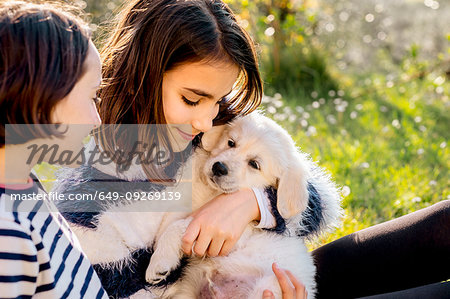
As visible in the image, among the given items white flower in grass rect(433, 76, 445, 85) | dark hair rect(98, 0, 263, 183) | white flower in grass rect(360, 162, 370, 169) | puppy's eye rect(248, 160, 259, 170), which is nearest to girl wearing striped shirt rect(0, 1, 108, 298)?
dark hair rect(98, 0, 263, 183)

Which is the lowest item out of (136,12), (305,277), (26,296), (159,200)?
(305,277)

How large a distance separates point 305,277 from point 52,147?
38.3 inches

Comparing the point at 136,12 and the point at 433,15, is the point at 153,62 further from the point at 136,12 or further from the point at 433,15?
the point at 433,15

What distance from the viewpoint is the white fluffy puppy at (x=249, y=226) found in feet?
5.39

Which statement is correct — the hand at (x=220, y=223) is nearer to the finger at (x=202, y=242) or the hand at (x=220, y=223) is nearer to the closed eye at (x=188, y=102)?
the finger at (x=202, y=242)

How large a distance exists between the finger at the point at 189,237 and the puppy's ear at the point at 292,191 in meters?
0.35

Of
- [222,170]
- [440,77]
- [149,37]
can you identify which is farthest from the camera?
[440,77]

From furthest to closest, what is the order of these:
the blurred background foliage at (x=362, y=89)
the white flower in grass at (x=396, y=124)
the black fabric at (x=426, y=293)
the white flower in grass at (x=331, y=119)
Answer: the white flower in grass at (x=331, y=119)
the white flower in grass at (x=396, y=124)
the blurred background foliage at (x=362, y=89)
the black fabric at (x=426, y=293)

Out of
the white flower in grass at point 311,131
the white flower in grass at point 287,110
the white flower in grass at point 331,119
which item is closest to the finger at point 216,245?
the white flower in grass at point 311,131

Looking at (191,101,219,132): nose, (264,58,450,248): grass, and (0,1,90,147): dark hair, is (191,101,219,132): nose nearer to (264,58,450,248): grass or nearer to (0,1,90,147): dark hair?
(0,1,90,147): dark hair

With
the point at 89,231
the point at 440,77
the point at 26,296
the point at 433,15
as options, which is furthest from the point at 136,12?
the point at 433,15

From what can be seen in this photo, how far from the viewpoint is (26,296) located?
3.44 feet

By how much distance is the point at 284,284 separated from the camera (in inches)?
61.1

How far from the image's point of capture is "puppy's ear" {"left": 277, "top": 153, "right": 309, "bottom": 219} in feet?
5.85
